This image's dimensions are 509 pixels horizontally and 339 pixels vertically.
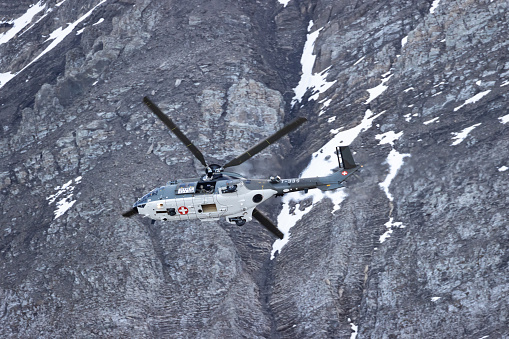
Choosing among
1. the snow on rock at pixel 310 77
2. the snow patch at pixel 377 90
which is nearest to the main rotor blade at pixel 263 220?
the snow patch at pixel 377 90

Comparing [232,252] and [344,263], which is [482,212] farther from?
[232,252]

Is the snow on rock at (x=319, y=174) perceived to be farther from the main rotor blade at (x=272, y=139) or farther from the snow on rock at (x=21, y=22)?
the snow on rock at (x=21, y=22)

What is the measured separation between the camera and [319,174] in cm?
8519

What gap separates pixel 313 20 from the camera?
122m

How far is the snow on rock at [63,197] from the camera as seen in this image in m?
88.5

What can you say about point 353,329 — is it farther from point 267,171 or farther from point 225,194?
point 225,194

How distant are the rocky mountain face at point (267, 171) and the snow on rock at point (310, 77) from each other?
0.46 m

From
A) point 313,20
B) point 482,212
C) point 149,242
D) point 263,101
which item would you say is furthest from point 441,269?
point 313,20

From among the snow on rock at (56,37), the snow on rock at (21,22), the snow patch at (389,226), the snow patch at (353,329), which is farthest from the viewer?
the snow on rock at (21,22)

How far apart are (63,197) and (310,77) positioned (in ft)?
134

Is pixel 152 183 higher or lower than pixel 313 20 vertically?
higher

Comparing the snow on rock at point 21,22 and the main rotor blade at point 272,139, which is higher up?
the main rotor blade at point 272,139

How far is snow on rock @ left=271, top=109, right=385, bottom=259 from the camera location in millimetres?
84125

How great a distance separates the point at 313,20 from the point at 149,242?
181 feet
